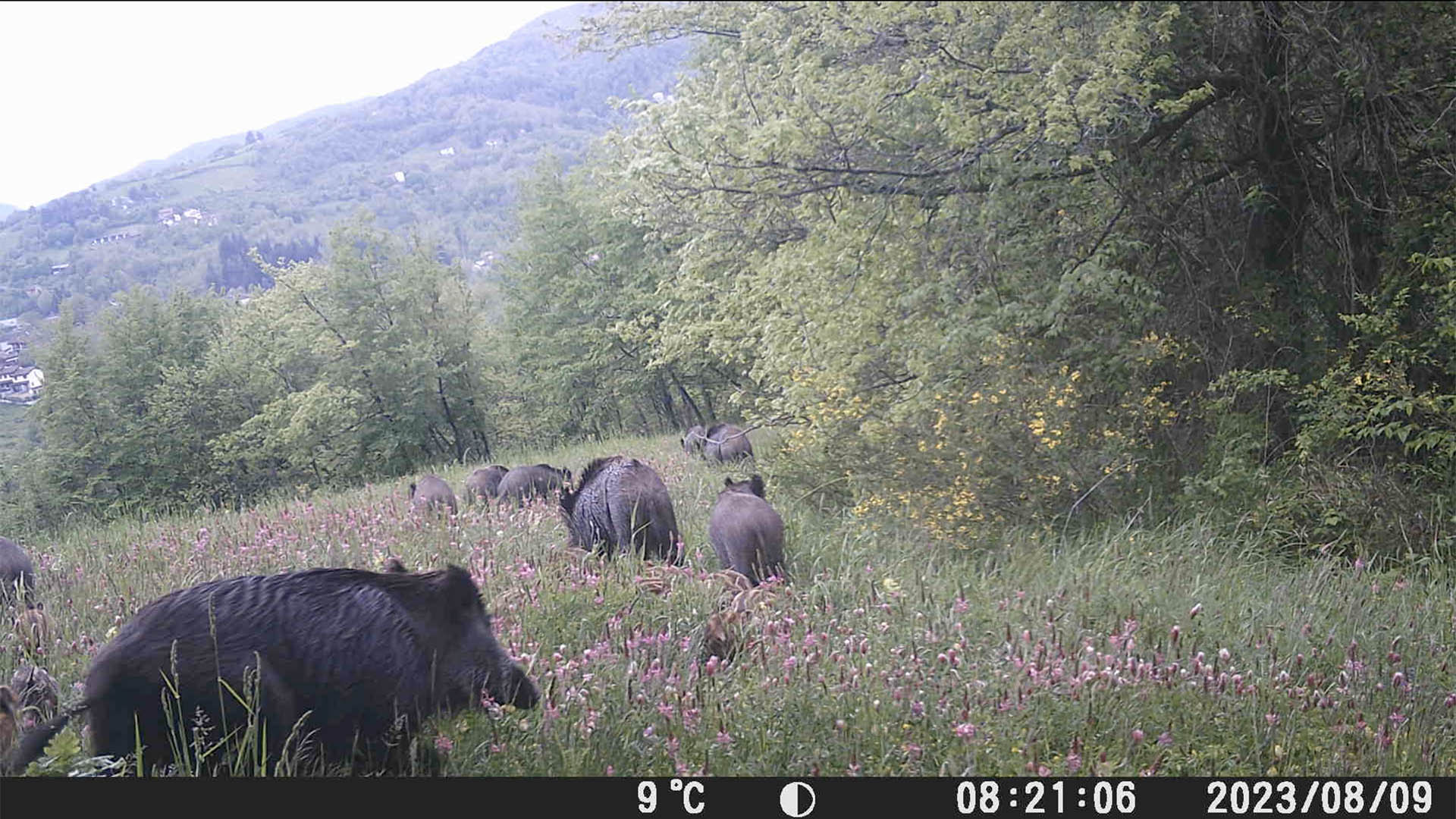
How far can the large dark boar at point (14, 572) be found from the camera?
23.8 ft

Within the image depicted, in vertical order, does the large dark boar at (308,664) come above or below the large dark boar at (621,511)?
above

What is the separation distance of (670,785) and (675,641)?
188cm

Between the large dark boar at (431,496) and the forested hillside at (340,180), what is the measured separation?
6.60m

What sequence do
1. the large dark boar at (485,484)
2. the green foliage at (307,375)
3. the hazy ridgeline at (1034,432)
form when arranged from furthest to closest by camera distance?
the green foliage at (307,375) → the large dark boar at (485,484) → the hazy ridgeline at (1034,432)

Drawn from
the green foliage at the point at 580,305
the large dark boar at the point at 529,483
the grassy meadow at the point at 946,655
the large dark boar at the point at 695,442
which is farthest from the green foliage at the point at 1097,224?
the green foliage at the point at 580,305

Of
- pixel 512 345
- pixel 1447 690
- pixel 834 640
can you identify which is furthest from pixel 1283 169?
pixel 512 345

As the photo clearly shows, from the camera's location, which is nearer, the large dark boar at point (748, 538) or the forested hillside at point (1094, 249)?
the large dark boar at point (748, 538)

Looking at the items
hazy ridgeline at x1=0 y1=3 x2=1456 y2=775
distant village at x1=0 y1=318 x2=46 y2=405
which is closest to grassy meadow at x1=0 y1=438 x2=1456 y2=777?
hazy ridgeline at x1=0 y1=3 x2=1456 y2=775

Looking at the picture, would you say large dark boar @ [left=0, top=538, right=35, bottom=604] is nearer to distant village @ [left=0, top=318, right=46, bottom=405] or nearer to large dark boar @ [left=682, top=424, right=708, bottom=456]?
distant village @ [left=0, top=318, right=46, bottom=405]

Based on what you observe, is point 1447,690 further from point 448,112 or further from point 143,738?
point 448,112

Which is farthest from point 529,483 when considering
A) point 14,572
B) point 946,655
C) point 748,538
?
point 946,655

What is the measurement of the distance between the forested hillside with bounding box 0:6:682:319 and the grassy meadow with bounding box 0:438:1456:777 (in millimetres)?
9423

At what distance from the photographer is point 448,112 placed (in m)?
46.9
